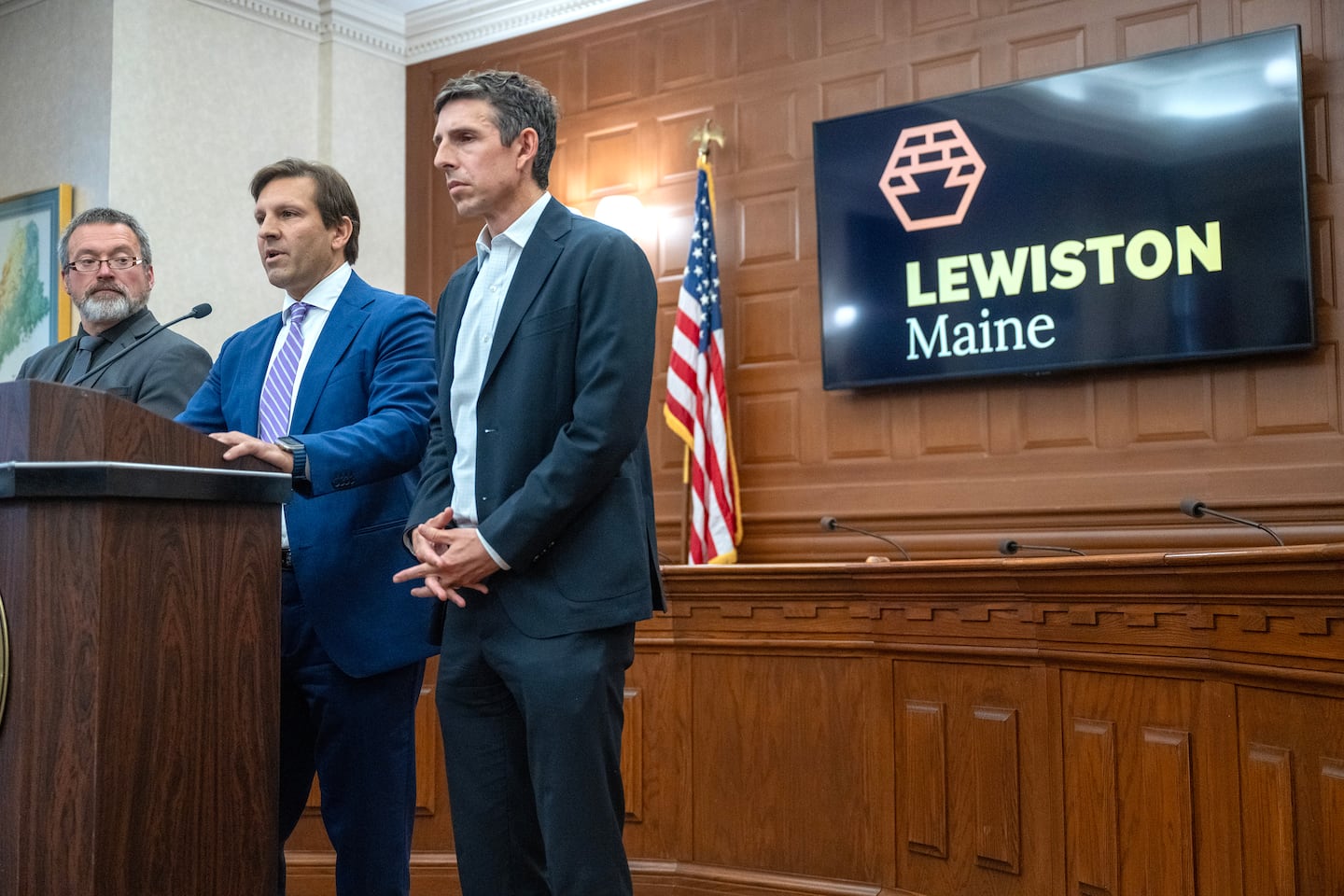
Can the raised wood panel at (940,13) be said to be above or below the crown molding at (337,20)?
below

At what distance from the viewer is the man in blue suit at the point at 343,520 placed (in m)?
1.99

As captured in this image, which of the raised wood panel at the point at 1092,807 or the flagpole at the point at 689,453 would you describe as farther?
the flagpole at the point at 689,453

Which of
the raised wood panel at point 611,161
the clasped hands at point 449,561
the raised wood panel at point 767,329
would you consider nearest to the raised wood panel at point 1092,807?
the clasped hands at point 449,561

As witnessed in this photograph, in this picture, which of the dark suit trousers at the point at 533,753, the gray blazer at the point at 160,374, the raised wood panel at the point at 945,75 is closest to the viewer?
the dark suit trousers at the point at 533,753

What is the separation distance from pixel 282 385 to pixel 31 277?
3638mm

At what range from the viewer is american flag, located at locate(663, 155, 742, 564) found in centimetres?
473

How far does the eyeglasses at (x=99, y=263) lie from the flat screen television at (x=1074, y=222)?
261cm

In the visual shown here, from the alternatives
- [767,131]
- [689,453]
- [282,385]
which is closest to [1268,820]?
[282,385]

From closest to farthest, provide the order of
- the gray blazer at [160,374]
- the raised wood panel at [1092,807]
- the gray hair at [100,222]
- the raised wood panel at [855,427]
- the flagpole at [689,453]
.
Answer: the gray blazer at [160,374]
the raised wood panel at [1092,807]
the gray hair at [100,222]
the raised wood panel at [855,427]
the flagpole at [689,453]

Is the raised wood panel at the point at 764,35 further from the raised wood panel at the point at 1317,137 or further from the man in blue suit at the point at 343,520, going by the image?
the man in blue suit at the point at 343,520

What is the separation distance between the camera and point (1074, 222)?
4.25 m

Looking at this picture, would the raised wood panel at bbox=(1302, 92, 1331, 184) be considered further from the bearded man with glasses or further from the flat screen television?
the bearded man with glasses

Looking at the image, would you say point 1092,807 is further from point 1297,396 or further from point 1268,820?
point 1297,396

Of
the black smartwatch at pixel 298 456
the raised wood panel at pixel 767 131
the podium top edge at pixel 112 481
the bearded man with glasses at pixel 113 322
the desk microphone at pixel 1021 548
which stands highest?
the raised wood panel at pixel 767 131
